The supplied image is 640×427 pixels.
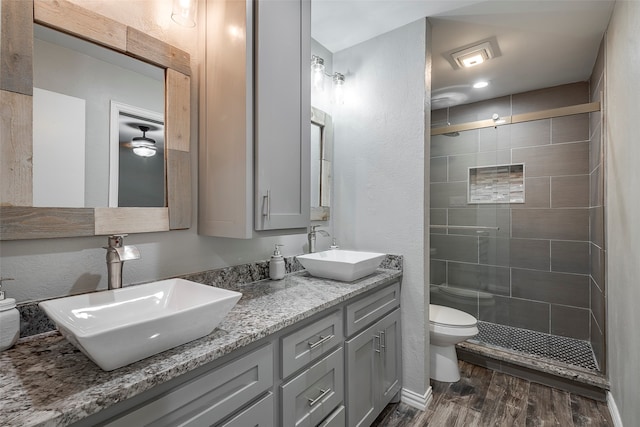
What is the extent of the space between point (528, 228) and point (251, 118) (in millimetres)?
2927

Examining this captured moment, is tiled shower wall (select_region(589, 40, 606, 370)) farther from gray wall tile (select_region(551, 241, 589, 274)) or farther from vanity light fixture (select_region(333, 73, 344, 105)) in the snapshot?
vanity light fixture (select_region(333, 73, 344, 105))

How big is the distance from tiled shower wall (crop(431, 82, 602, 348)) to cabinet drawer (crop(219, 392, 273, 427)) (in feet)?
7.01

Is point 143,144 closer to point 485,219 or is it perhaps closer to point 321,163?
point 321,163

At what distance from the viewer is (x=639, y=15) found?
53.0 inches

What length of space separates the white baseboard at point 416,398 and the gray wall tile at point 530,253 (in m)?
1.75

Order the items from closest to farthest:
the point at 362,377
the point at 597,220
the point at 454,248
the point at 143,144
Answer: the point at 143,144 < the point at 362,377 < the point at 597,220 < the point at 454,248

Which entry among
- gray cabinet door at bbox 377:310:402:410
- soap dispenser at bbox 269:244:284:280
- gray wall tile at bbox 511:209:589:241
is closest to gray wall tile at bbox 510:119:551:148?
gray wall tile at bbox 511:209:589:241

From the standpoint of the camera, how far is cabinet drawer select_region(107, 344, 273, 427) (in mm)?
745

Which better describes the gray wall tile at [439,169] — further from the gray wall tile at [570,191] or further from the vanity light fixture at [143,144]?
the vanity light fixture at [143,144]

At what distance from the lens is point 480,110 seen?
10.7 feet

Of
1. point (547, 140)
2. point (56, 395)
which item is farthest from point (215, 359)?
point (547, 140)

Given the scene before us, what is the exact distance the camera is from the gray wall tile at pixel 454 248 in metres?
2.82

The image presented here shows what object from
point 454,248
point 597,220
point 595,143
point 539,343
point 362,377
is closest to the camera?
point 362,377

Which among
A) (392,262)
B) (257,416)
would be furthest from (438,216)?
(257,416)
